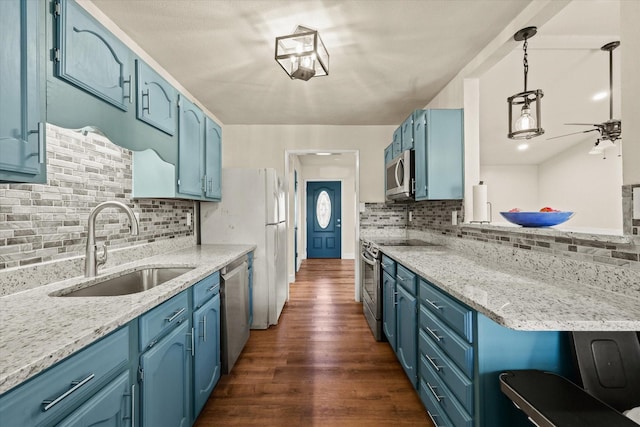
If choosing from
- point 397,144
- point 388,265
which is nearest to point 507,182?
point 397,144

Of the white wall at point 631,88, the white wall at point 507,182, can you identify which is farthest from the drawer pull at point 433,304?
the white wall at point 507,182

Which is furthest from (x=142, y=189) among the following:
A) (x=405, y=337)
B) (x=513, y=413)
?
(x=513, y=413)

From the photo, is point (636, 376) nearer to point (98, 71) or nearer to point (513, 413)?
point (513, 413)

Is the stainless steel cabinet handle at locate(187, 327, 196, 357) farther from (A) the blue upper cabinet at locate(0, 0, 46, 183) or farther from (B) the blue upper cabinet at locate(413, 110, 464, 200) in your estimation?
(B) the blue upper cabinet at locate(413, 110, 464, 200)

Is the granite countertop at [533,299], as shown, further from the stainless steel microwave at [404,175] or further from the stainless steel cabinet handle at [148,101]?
the stainless steel cabinet handle at [148,101]

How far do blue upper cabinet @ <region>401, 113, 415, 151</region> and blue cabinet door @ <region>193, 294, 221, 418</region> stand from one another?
218 centimetres

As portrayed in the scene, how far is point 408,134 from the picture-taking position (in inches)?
117

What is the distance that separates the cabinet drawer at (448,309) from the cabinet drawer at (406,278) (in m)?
0.13

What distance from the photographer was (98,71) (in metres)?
1.34

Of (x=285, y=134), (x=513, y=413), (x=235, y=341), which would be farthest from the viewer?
(x=285, y=134)

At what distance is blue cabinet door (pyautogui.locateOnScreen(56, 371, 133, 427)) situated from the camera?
84 cm

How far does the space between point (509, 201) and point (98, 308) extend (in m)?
7.45

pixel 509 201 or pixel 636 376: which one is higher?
pixel 509 201

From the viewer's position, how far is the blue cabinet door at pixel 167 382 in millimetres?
1180
